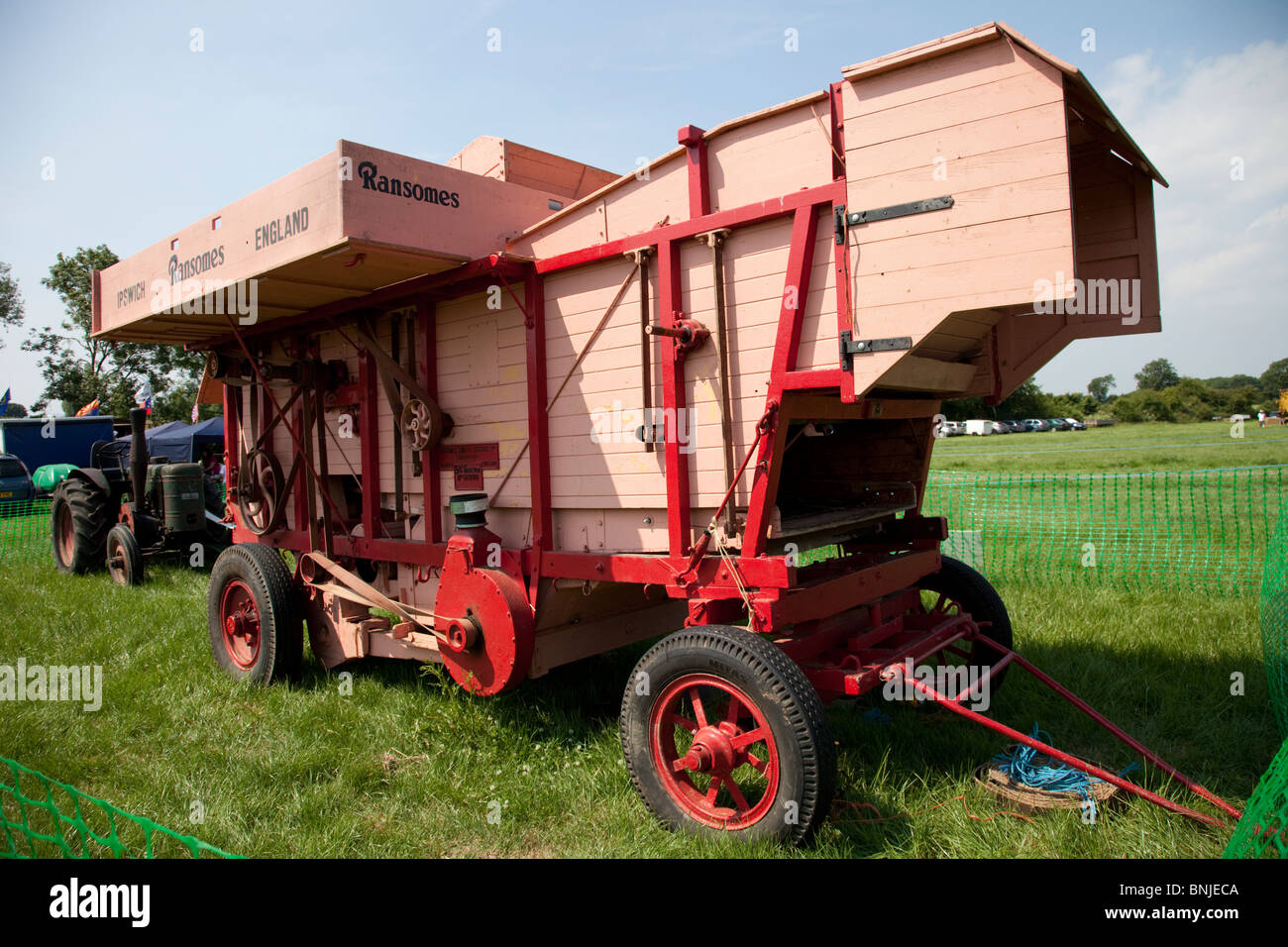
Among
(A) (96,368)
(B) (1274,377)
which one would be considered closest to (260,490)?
(A) (96,368)

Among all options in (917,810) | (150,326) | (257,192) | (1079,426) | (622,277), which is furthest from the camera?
(1079,426)

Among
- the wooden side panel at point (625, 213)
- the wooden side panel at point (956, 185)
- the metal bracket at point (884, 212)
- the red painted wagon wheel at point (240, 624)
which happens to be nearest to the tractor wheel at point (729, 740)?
the wooden side panel at point (956, 185)

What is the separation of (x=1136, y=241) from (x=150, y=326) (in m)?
6.60

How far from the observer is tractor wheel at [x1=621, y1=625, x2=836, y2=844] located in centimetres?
326

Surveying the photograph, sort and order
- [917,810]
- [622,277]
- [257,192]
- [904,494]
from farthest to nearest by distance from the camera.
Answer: [904,494]
[257,192]
[622,277]
[917,810]

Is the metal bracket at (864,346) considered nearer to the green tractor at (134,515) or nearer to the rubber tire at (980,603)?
the rubber tire at (980,603)

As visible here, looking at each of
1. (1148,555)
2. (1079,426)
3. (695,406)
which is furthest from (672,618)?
(1079,426)

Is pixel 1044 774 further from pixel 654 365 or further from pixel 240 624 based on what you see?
pixel 240 624

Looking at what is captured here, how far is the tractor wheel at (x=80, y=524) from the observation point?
423 inches

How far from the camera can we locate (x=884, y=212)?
3357 mm

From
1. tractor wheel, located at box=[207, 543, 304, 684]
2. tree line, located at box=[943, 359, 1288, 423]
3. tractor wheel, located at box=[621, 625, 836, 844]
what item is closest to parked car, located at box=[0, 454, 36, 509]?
tractor wheel, located at box=[207, 543, 304, 684]

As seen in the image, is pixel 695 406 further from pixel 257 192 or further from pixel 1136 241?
pixel 257 192

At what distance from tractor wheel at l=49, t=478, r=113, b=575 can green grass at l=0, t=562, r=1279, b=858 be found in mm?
4582

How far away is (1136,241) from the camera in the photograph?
Result: 14.2ft
